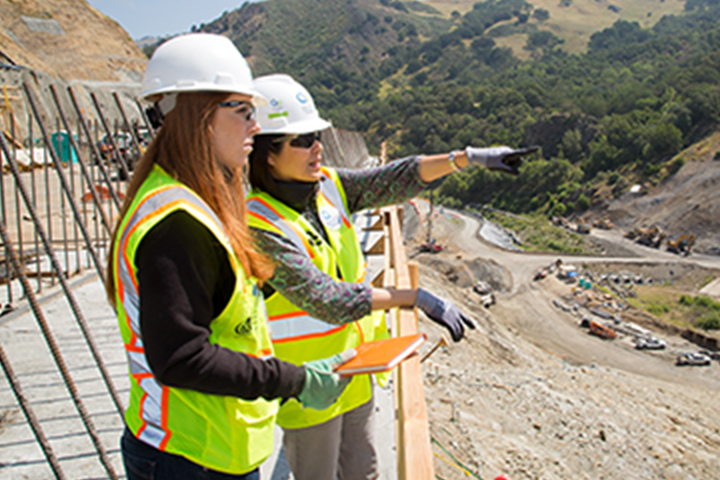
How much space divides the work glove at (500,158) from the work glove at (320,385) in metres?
1.52

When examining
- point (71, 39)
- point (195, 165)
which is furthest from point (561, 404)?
point (71, 39)

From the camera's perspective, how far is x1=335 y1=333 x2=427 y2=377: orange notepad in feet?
5.30

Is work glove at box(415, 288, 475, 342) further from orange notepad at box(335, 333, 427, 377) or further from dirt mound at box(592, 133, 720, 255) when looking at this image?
dirt mound at box(592, 133, 720, 255)

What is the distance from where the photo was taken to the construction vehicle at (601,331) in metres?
25.4

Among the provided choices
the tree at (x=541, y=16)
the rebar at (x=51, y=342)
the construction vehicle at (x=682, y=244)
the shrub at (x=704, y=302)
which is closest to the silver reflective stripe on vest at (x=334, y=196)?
the rebar at (x=51, y=342)

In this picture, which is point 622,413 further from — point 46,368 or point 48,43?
point 48,43

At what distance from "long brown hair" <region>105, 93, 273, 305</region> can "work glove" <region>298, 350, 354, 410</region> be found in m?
0.33

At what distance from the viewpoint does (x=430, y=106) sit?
370 feet

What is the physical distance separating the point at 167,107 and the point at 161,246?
478 millimetres

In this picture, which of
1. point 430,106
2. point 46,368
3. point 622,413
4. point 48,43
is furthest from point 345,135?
point 430,106

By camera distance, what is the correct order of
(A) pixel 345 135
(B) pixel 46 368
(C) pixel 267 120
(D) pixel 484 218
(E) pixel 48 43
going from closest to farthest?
(C) pixel 267 120 → (B) pixel 46 368 → (A) pixel 345 135 → (E) pixel 48 43 → (D) pixel 484 218

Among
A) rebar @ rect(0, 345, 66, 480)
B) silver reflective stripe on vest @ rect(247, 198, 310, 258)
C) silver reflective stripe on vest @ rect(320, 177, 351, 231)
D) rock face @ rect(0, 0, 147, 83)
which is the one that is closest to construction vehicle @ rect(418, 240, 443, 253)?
rock face @ rect(0, 0, 147, 83)

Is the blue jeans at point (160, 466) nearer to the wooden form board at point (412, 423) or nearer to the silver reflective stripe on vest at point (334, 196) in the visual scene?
the wooden form board at point (412, 423)

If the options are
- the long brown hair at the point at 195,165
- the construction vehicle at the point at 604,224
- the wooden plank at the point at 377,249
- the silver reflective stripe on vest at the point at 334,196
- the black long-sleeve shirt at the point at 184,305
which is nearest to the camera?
the black long-sleeve shirt at the point at 184,305
